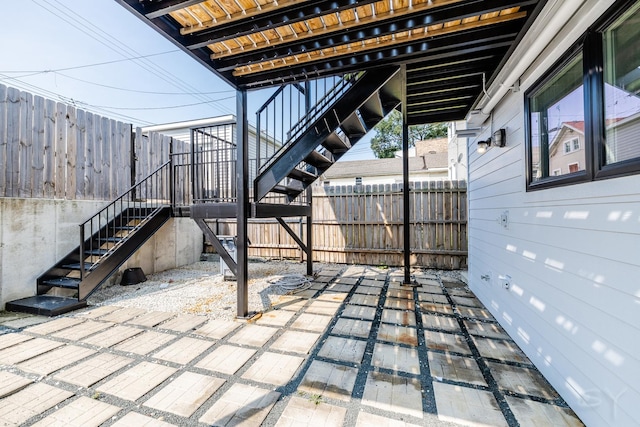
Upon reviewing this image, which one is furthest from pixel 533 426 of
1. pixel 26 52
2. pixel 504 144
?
pixel 26 52

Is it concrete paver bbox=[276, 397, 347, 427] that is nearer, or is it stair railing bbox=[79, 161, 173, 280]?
concrete paver bbox=[276, 397, 347, 427]

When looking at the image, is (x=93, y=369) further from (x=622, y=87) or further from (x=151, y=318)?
(x=622, y=87)

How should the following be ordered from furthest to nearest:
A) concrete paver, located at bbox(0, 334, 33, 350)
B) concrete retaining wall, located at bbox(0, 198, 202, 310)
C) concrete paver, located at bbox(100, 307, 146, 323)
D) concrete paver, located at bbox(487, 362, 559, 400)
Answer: concrete retaining wall, located at bbox(0, 198, 202, 310) < concrete paver, located at bbox(100, 307, 146, 323) < concrete paver, located at bbox(0, 334, 33, 350) < concrete paver, located at bbox(487, 362, 559, 400)

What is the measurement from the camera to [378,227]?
6.21 meters

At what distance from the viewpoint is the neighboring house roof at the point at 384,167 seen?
15.3 m

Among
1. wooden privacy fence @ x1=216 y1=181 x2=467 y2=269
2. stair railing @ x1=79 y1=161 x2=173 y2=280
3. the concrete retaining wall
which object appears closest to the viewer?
the concrete retaining wall

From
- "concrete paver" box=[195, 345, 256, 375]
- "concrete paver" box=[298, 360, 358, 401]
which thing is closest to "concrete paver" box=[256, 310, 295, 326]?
"concrete paver" box=[195, 345, 256, 375]

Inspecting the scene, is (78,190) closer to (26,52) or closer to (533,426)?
(533,426)

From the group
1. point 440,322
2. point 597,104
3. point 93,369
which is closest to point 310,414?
point 93,369

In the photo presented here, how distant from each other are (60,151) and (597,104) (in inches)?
249

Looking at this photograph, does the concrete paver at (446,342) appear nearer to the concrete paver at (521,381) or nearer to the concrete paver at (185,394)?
the concrete paver at (521,381)

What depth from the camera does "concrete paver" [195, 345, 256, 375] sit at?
216 centimetres

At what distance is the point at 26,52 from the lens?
30.7 feet

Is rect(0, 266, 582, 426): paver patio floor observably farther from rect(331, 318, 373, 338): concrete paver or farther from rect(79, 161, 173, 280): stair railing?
rect(79, 161, 173, 280): stair railing
